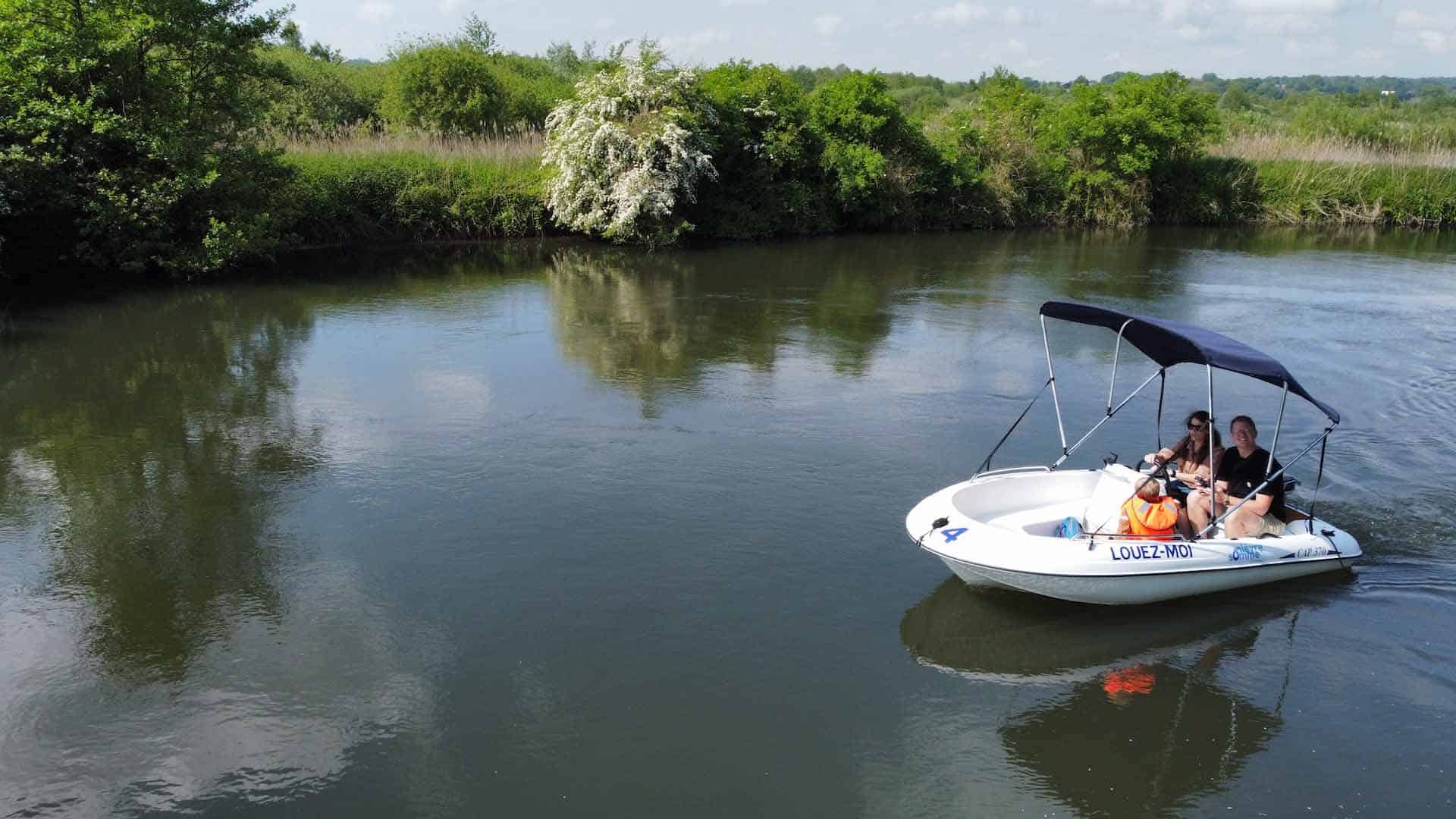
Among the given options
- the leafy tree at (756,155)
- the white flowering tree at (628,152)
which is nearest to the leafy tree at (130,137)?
the white flowering tree at (628,152)

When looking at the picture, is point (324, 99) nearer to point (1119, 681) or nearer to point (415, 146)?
point (415, 146)

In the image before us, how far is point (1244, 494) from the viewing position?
9.76 meters

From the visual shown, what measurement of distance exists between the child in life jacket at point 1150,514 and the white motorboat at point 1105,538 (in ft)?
0.31

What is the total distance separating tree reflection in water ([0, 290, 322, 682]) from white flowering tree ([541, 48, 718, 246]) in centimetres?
981

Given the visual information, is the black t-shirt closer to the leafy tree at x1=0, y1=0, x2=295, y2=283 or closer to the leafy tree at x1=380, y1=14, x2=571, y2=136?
the leafy tree at x1=0, y1=0, x2=295, y2=283

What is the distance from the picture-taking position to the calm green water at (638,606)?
6.92 m

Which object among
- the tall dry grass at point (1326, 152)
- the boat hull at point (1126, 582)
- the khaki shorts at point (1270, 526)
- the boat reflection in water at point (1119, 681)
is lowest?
the boat reflection in water at point (1119, 681)

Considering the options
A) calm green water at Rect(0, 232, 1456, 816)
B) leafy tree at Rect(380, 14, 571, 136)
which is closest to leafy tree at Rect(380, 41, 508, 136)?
leafy tree at Rect(380, 14, 571, 136)

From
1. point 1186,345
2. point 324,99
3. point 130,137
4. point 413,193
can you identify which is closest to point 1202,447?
point 1186,345

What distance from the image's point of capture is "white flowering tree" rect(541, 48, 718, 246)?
26312 mm

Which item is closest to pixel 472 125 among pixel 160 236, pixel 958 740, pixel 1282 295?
pixel 160 236

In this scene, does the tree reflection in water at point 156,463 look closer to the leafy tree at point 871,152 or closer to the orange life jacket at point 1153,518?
the orange life jacket at point 1153,518

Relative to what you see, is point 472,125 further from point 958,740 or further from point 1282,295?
point 958,740

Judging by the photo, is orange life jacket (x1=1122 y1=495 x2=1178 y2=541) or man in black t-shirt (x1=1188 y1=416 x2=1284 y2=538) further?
man in black t-shirt (x1=1188 y1=416 x2=1284 y2=538)
